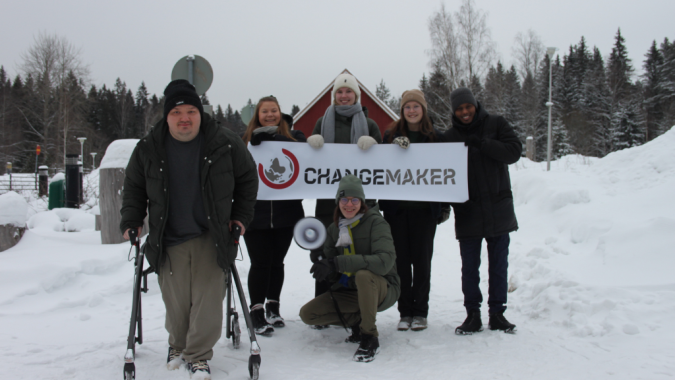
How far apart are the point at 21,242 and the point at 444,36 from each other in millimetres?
29161

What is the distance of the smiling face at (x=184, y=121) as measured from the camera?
3021 millimetres

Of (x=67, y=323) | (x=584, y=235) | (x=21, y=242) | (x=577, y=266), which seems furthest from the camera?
(x=584, y=235)

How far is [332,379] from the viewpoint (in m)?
3.00

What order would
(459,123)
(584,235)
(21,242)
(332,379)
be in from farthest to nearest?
1. (584,235)
2. (21,242)
3. (459,123)
4. (332,379)

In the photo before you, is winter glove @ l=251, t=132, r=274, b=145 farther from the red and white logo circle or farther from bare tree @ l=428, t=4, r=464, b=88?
bare tree @ l=428, t=4, r=464, b=88

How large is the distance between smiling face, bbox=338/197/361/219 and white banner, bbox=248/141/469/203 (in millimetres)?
643

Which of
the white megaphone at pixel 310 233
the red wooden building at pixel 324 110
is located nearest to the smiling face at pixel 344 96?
the white megaphone at pixel 310 233

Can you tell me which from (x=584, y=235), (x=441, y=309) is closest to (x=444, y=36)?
(x=584, y=235)

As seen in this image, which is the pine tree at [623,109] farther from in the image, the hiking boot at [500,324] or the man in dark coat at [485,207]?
the hiking boot at [500,324]

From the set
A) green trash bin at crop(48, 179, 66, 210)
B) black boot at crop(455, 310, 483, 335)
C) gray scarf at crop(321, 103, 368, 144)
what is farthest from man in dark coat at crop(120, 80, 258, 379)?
green trash bin at crop(48, 179, 66, 210)

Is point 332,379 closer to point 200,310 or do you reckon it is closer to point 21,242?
point 200,310

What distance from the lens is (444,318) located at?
4473 millimetres

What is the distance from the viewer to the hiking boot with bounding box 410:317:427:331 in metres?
4.10

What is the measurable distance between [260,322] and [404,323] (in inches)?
52.9
